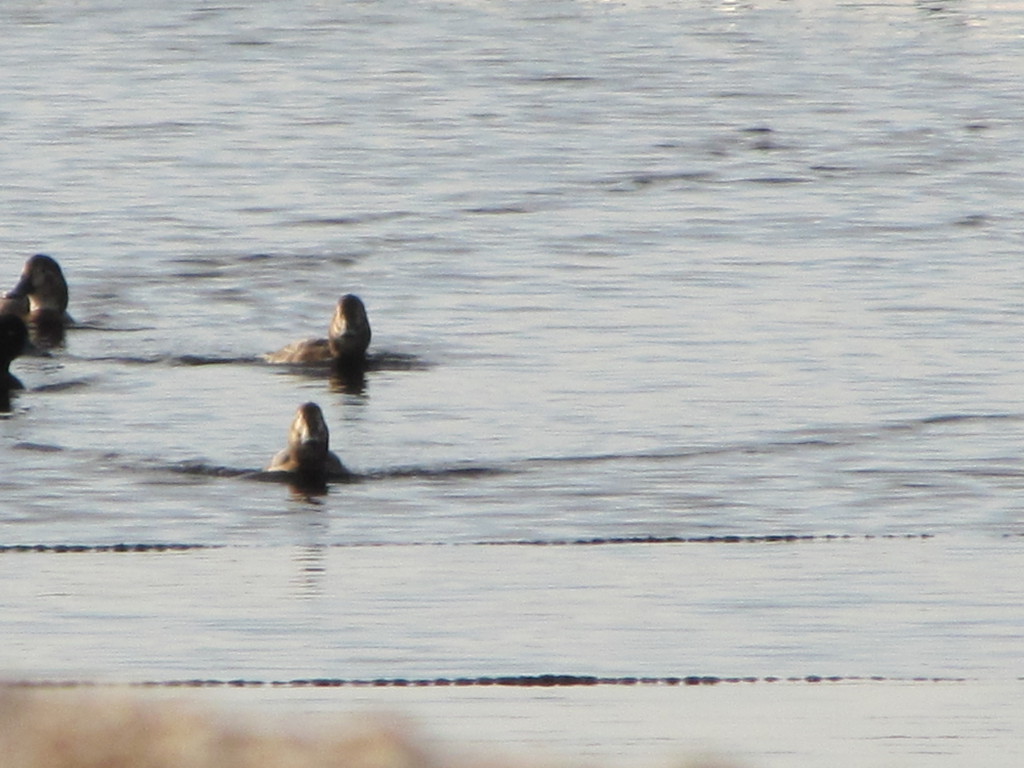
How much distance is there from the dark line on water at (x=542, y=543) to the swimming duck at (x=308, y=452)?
1.72m

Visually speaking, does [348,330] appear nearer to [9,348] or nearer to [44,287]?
[9,348]

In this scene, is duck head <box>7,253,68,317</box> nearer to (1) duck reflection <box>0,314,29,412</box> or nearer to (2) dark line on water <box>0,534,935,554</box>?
(1) duck reflection <box>0,314,29,412</box>

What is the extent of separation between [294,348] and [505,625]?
8.88 metres

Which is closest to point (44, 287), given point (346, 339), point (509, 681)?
point (346, 339)

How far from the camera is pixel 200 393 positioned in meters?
18.7

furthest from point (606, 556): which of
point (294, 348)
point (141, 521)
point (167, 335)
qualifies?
point (167, 335)

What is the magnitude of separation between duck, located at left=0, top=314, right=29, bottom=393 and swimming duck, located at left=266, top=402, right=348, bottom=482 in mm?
3584

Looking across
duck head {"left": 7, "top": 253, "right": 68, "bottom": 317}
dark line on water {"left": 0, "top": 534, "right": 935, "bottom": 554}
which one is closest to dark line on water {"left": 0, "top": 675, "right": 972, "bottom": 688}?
dark line on water {"left": 0, "top": 534, "right": 935, "bottom": 554}

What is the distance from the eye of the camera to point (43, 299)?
21234mm

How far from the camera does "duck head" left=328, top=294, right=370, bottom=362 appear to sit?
766 inches

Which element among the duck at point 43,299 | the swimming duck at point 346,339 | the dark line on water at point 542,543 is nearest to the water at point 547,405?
the dark line on water at point 542,543

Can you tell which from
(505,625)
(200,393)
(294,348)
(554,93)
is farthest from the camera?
(554,93)

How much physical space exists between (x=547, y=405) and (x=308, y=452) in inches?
111

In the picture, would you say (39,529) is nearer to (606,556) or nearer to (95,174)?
(606,556)
